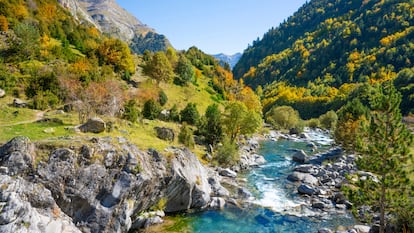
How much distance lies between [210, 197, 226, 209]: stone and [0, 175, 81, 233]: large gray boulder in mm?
12358

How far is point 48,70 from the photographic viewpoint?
44188 millimetres

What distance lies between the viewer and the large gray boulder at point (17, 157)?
15125mm

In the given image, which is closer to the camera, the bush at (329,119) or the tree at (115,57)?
the tree at (115,57)

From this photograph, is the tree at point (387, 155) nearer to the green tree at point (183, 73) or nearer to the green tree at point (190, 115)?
the green tree at point (190, 115)

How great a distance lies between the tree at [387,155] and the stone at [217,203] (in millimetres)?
11948

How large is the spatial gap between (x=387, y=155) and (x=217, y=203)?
45.8 ft

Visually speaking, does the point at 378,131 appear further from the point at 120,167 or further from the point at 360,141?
the point at 120,167

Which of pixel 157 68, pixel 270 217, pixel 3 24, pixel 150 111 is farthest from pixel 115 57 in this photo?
pixel 270 217

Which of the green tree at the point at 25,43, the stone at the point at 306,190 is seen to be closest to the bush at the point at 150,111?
the green tree at the point at 25,43

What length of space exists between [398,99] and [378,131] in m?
2.08

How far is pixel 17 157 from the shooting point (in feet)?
50.5

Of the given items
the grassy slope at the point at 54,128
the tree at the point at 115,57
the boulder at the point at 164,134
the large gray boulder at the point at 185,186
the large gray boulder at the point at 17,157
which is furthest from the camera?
the tree at the point at 115,57

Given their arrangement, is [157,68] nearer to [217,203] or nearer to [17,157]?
[217,203]

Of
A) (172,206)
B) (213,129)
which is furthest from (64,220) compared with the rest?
(213,129)
